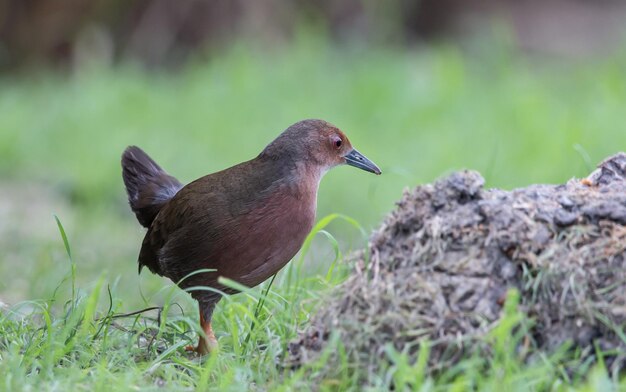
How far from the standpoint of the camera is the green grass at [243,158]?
3635 mm

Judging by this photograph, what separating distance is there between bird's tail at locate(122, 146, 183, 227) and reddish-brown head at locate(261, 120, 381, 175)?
1.02 m

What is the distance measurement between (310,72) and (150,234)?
7303 mm

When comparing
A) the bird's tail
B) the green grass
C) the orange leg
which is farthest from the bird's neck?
the bird's tail

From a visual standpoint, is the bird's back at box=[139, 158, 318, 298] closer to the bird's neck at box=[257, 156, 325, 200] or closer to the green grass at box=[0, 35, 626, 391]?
the bird's neck at box=[257, 156, 325, 200]

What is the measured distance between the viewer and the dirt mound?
329 centimetres

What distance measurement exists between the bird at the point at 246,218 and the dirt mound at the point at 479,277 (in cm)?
63

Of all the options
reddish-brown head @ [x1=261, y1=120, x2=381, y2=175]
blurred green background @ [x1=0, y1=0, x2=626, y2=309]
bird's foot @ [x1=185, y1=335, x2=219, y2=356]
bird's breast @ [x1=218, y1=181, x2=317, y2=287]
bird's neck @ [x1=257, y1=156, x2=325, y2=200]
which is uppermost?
blurred green background @ [x1=0, y1=0, x2=626, y2=309]

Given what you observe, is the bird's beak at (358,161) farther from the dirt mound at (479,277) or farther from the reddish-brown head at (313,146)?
the dirt mound at (479,277)

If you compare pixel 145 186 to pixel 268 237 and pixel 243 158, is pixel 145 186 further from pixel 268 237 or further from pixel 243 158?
pixel 243 158

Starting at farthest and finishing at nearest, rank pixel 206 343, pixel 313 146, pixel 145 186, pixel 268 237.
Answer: pixel 145 186 < pixel 313 146 < pixel 268 237 < pixel 206 343

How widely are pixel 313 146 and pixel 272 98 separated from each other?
685cm

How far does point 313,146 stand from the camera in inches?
179

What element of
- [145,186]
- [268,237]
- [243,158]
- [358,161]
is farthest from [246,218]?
[243,158]

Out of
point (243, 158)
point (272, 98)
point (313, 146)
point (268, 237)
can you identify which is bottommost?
point (268, 237)
